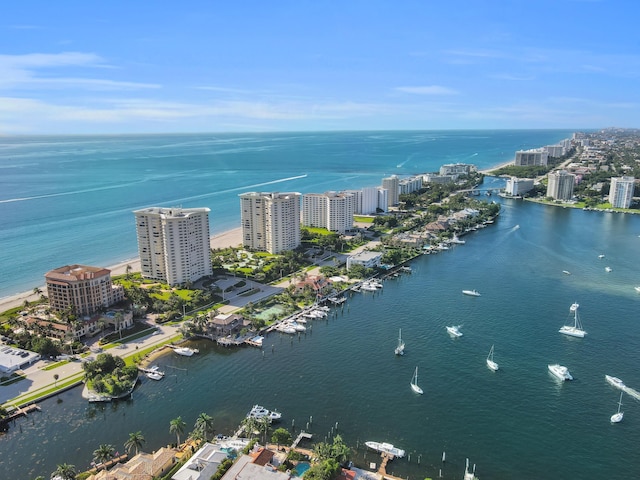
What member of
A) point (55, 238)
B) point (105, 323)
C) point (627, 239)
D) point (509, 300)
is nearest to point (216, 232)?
point (55, 238)

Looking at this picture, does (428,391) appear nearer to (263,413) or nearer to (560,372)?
(560,372)

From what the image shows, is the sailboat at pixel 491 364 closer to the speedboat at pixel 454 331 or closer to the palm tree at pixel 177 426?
the speedboat at pixel 454 331

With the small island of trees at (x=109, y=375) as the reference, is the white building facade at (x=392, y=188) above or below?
above

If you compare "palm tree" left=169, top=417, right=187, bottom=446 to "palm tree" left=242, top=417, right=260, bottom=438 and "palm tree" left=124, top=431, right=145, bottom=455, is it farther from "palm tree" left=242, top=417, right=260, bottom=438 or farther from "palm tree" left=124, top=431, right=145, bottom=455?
"palm tree" left=242, top=417, right=260, bottom=438

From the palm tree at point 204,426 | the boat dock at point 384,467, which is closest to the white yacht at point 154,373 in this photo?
the palm tree at point 204,426

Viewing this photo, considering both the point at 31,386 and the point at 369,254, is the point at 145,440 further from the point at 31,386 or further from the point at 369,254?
the point at 369,254

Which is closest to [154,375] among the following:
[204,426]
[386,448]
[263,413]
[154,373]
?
[154,373]
